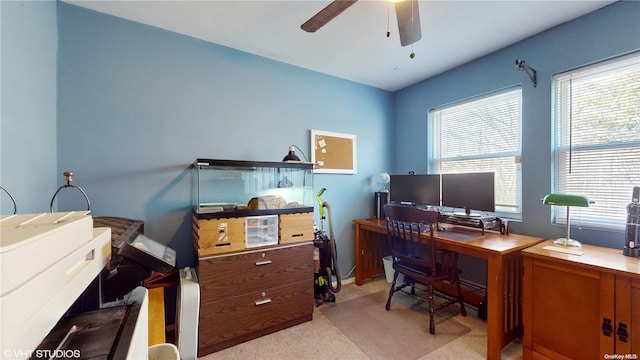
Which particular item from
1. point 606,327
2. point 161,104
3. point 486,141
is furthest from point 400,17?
point 606,327

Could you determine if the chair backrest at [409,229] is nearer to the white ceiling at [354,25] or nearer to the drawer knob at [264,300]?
the drawer knob at [264,300]

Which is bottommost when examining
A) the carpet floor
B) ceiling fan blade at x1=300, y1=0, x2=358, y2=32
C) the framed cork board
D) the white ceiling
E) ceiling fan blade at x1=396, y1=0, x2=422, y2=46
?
the carpet floor

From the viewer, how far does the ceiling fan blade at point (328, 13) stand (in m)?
1.25

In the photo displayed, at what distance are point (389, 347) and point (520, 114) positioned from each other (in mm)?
2359

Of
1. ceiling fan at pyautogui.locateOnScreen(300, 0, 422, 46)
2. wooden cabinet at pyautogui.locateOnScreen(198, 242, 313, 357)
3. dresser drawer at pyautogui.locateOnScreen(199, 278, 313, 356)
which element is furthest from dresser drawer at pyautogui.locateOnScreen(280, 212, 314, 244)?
ceiling fan at pyautogui.locateOnScreen(300, 0, 422, 46)

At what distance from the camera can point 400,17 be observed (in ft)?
4.83

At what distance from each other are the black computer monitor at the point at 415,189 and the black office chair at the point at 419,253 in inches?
17.5

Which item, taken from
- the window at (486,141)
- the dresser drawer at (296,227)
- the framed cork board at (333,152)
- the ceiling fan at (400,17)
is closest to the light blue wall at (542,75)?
the window at (486,141)

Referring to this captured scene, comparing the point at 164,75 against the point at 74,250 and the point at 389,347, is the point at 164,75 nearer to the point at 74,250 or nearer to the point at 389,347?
the point at 74,250

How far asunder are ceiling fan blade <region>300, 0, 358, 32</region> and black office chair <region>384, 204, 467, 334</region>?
5.15ft

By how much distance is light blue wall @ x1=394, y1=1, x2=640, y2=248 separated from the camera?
5.90 feet

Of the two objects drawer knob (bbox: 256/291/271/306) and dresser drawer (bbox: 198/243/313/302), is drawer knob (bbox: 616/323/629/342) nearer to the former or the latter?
dresser drawer (bbox: 198/243/313/302)

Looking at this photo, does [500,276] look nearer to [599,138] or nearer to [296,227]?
[599,138]

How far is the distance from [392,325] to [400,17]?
2331 mm
